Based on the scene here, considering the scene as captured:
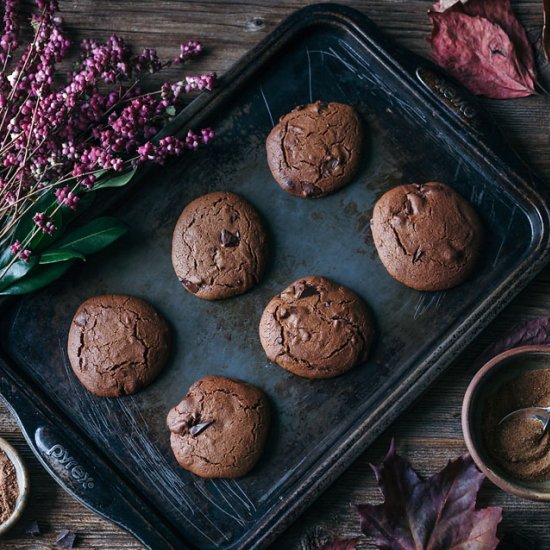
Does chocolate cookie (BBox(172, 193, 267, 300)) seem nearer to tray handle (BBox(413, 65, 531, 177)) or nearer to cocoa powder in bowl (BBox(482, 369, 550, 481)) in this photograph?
tray handle (BBox(413, 65, 531, 177))

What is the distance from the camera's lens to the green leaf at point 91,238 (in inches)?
75.2

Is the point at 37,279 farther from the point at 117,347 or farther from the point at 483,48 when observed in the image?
the point at 483,48

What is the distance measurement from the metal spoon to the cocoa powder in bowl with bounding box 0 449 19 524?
133cm

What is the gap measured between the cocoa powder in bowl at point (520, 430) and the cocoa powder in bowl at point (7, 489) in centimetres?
128

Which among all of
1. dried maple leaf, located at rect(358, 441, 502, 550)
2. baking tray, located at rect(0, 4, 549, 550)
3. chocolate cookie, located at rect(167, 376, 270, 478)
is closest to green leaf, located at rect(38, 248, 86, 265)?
baking tray, located at rect(0, 4, 549, 550)

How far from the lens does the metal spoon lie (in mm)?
1903

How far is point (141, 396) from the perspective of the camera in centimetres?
198

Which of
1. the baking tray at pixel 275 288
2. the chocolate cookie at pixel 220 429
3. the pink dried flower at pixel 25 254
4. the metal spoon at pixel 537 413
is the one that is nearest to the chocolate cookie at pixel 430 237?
the baking tray at pixel 275 288

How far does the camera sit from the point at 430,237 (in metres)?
1.93

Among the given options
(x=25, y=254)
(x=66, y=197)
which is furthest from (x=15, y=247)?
(x=66, y=197)

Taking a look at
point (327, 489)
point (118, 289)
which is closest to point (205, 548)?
point (327, 489)

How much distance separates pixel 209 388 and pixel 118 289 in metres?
0.38

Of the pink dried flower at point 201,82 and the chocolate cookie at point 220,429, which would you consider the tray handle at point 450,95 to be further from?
the chocolate cookie at point 220,429

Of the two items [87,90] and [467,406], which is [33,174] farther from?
[467,406]
